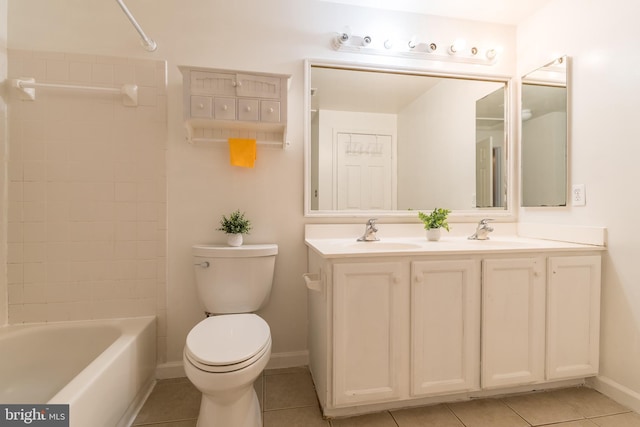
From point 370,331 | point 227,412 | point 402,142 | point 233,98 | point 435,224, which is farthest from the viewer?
point 402,142

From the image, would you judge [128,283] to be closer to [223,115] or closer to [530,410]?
[223,115]

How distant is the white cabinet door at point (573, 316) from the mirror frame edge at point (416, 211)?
0.58m

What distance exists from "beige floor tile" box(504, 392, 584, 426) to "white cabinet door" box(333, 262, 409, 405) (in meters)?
0.63

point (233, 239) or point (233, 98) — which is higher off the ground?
point (233, 98)

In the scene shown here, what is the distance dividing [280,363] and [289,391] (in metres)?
0.24

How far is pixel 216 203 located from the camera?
166 cm

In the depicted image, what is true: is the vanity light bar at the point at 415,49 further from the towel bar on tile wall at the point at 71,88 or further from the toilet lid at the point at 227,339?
the toilet lid at the point at 227,339

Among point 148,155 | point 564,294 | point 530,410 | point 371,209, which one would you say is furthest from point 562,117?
point 148,155

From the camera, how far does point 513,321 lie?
138cm

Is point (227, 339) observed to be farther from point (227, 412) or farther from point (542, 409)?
point (542, 409)

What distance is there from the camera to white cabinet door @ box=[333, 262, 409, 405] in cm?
123

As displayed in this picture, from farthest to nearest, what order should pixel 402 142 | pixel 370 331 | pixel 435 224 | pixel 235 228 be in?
pixel 402 142, pixel 435 224, pixel 235 228, pixel 370 331

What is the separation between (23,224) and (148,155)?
0.73 metres

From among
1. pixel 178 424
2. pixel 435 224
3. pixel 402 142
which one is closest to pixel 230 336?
pixel 178 424
